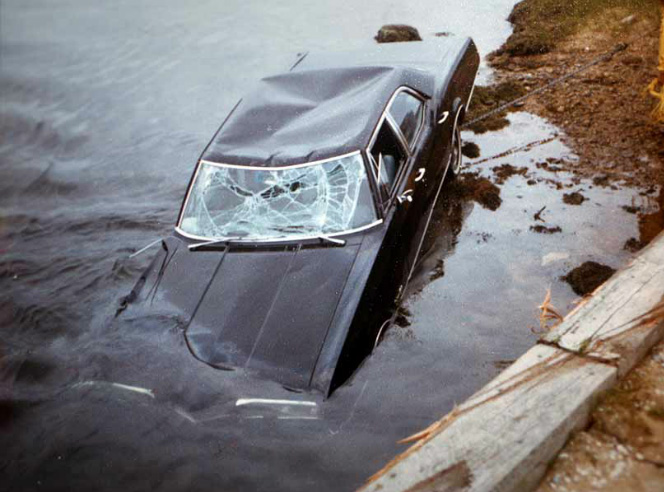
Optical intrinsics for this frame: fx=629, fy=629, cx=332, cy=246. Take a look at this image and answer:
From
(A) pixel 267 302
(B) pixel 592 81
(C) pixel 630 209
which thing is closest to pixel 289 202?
(A) pixel 267 302

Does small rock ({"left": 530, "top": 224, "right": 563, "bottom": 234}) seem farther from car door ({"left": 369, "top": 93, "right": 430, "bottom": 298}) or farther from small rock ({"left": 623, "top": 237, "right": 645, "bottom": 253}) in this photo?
car door ({"left": 369, "top": 93, "right": 430, "bottom": 298})

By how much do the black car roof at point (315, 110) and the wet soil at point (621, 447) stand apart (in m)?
2.54

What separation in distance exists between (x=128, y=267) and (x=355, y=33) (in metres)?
Answer: 7.23

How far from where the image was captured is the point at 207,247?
4.68 meters

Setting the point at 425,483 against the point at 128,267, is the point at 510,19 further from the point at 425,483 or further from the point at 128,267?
the point at 425,483

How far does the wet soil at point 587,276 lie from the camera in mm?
4895

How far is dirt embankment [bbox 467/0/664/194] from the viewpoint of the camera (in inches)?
252

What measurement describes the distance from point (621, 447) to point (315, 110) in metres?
3.48

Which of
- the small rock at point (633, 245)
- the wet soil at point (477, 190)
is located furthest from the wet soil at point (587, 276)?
the wet soil at point (477, 190)

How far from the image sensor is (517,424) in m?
2.64

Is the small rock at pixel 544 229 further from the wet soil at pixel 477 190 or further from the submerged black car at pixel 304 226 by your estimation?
the submerged black car at pixel 304 226

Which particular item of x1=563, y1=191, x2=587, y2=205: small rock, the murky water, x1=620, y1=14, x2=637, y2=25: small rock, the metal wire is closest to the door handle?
the murky water

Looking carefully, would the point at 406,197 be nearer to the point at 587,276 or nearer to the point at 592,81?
the point at 587,276

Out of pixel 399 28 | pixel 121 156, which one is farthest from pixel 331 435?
pixel 399 28
